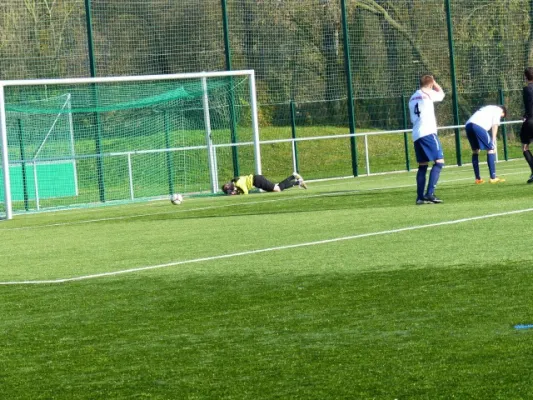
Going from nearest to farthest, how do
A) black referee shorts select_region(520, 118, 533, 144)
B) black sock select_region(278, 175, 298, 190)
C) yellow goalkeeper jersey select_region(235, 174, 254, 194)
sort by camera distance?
black referee shorts select_region(520, 118, 533, 144), black sock select_region(278, 175, 298, 190), yellow goalkeeper jersey select_region(235, 174, 254, 194)

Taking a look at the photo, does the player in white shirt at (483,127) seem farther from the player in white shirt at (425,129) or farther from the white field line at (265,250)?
the white field line at (265,250)

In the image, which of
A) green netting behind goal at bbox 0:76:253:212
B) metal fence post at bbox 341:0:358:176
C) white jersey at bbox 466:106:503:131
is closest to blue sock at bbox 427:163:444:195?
white jersey at bbox 466:106:503:131

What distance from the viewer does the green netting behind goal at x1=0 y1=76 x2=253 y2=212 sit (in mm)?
23328

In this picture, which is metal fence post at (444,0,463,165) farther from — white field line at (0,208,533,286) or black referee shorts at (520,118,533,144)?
white field line at (0,208,533,286)

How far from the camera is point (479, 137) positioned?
18.8m

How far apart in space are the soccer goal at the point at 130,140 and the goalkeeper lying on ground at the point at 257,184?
106cm

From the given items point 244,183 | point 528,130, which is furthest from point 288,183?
point 528,130

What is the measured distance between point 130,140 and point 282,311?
17873 millimetres

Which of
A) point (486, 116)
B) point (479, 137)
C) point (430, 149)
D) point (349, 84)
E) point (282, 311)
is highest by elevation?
point (349, 84)

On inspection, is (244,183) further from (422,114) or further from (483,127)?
(422,114)

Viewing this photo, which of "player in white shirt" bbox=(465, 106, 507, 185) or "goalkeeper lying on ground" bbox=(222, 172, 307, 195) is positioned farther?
"goalkeeper lying on ground" bbox=(222, 172, 307, 195)

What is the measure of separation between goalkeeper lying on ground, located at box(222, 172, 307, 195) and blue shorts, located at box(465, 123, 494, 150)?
148 inches

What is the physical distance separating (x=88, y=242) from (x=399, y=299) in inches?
269

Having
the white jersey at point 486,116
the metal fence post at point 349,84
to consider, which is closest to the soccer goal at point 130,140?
the metal fence post at point 349,84
